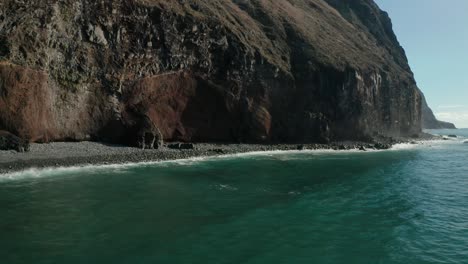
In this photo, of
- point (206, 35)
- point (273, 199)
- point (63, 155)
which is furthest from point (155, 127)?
point (273, 199)

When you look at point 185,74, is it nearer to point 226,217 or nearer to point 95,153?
point 95,153

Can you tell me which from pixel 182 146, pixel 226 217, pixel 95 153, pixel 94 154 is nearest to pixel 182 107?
pixel 182 146

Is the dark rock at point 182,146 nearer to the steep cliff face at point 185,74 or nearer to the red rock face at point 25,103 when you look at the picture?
the steep cliff face at point 185,74

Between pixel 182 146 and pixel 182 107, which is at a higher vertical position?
pixel 182 107

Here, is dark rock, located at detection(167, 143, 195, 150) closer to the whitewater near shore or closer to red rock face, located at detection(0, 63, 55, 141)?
the whitewater near shore

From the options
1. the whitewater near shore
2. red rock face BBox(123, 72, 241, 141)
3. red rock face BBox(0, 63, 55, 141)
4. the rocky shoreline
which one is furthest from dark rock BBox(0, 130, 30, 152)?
red rock face BBox(123, 72, 241, 141)

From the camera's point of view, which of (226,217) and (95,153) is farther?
(95,153)

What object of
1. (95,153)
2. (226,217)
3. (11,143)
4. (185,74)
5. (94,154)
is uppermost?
(185,74)
